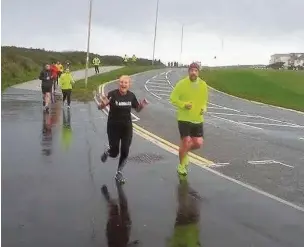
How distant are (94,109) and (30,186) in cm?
1305

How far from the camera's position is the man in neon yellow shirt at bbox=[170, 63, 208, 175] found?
863 centimetres

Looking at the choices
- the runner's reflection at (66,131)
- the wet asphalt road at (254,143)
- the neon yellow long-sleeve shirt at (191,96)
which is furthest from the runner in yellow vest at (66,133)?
the neon yellow long-sleeve shirt at (191,96)

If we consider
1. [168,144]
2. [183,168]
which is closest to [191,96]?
[183,168]

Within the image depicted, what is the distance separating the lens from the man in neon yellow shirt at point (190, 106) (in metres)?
8.63

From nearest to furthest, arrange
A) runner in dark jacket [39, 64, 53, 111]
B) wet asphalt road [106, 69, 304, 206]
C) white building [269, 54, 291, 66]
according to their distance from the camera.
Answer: wet asphalt road [106, 69, 304, 206] < runner in dark jacket [39, 64, 53, 111] < white building [269, 54, 291, 66]

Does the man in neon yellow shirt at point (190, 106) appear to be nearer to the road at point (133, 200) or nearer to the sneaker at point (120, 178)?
the road at point (133, 200)

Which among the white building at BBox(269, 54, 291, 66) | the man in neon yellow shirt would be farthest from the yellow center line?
Result: the white building at BBox(269, 54, 291, 66)

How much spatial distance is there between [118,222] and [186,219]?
33.1 inches

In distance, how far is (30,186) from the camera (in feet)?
25.0

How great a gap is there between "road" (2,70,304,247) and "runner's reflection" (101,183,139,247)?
0.17ft

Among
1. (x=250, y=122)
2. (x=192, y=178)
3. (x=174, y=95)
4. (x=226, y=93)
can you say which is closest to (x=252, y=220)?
(x=192, y=178)

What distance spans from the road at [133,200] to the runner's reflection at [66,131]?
0.09 ft

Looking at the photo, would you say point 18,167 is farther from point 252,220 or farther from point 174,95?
point 252,220

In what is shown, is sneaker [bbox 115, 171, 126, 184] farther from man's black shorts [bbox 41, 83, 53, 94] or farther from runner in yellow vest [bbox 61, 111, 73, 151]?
man's black shorts [bbox 41, 83, 53, 94]
